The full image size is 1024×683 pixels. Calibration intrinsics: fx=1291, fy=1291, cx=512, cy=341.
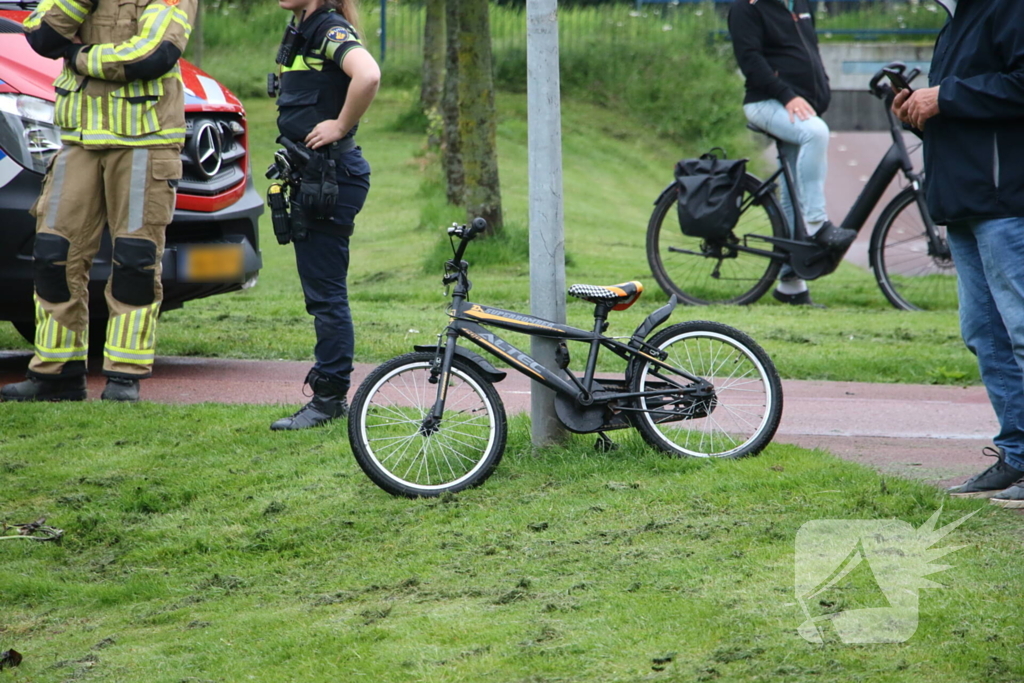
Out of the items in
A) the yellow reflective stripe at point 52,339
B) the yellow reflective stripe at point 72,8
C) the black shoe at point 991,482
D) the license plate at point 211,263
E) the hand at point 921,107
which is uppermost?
the yellow reflective stripe at point 72,8

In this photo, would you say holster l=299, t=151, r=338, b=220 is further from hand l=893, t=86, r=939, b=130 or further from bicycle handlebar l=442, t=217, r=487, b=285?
hand l=893, t=86, r=939, b=130

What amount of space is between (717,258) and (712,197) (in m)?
0.57

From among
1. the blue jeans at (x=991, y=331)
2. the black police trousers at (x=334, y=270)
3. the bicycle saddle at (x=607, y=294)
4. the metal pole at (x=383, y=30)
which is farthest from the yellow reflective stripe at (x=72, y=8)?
the metal pole at (x=383, y=30)

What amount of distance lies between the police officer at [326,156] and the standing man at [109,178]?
2.21 ft

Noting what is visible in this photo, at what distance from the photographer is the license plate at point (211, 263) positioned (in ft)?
21.6

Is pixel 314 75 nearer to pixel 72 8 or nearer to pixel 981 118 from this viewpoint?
pixel 72 8

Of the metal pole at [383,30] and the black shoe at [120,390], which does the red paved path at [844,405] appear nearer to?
the black shoe at [120,390]

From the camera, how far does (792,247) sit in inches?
351

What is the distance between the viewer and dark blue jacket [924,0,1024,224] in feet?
13.9

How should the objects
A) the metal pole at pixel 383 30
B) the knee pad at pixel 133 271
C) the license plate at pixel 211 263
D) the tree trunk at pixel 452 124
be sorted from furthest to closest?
1. the metal pole at pixel 383 30
2. the tree trunk at pixel 452 124
3. the license plate at pixel 211 263
4. the knee pad at pixel 133 271

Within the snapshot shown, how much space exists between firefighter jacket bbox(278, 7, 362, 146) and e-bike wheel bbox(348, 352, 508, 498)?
1.33 metres

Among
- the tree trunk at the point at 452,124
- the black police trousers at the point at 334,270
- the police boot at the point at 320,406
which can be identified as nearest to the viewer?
the black police trousers at the point at 334,270

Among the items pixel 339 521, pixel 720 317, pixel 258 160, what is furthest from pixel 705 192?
pixel 258 160

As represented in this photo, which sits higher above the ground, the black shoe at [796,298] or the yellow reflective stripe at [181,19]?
the yellow reflective stripe at [181,19]
